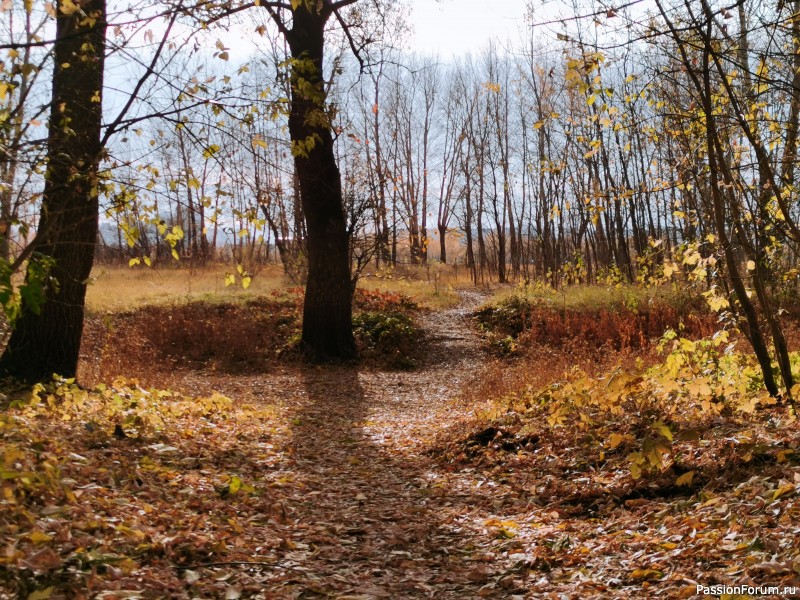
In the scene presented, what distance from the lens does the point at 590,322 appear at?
13.7 meters

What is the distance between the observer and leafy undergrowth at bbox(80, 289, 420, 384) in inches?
458

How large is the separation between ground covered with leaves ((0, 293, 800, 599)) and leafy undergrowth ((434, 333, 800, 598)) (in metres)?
0.01

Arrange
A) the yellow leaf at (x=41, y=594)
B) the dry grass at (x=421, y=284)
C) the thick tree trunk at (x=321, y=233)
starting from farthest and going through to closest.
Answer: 1. the dry grass at (x=421, y=284)
2. the thick tree trunk at (x=321, y=233)
3. the yellow leaf at (x=41, y=594)

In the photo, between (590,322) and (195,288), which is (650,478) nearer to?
(590,322)

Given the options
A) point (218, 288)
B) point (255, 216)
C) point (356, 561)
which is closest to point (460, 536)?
point (356, 561)

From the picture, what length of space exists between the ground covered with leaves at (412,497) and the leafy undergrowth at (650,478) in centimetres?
1

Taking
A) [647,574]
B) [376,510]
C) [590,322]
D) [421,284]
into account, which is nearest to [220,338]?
[590,322]

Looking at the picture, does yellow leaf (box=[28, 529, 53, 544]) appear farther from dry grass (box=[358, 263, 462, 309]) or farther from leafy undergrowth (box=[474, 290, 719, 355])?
dry grass (box=[358, 263, 462, 309])

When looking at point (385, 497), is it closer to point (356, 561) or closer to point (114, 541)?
point (356, 561)

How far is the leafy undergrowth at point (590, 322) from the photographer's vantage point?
42.3ft

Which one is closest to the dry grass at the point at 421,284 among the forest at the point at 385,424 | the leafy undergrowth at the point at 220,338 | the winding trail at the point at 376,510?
the leafy undergrowth at the point at 220,338

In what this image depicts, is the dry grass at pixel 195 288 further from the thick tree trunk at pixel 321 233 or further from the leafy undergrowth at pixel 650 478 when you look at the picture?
the leafy undergrowth at pixel 650 478

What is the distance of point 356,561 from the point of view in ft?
10.9

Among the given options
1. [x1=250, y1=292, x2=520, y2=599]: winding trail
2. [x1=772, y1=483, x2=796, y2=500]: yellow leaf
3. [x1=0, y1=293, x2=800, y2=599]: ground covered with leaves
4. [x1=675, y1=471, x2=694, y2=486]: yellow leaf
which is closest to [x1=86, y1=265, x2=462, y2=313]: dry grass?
[x1=250, y1=292, x2=520, y2=599]: winding trail
